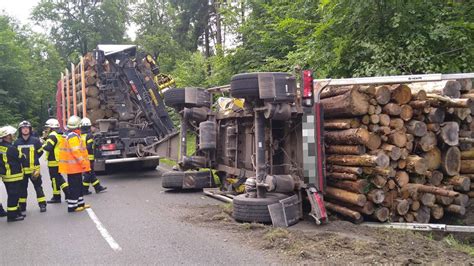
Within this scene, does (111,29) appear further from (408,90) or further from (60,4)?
(408,90)

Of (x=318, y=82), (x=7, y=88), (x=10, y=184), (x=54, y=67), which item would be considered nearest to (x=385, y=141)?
(x=318, y=82)

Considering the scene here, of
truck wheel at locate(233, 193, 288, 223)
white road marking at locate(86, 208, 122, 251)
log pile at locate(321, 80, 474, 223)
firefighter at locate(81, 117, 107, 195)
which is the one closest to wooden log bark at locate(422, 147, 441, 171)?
log pile at locate(321, 80, 474, 223)

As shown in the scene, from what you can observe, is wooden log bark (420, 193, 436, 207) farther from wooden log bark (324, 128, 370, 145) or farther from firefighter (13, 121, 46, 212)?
firefighter (13, 121, 46, 212)

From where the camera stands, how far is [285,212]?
20.2 feet

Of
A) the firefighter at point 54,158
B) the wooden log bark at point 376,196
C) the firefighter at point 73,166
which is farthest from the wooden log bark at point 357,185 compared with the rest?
the firefighter at point 54,158

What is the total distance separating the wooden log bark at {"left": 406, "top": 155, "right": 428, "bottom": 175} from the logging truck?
0.04 feet

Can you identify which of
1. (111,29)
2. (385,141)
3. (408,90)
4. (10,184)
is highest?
(111,29)

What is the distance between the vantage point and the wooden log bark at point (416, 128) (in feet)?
20.9

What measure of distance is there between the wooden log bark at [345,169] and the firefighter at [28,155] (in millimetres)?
5047

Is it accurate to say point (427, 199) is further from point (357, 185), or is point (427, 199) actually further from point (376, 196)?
point (357, 185)

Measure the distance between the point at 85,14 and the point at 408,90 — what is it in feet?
145

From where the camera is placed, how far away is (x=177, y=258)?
4980mm

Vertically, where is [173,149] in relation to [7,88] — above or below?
below

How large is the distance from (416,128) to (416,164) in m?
0.50
